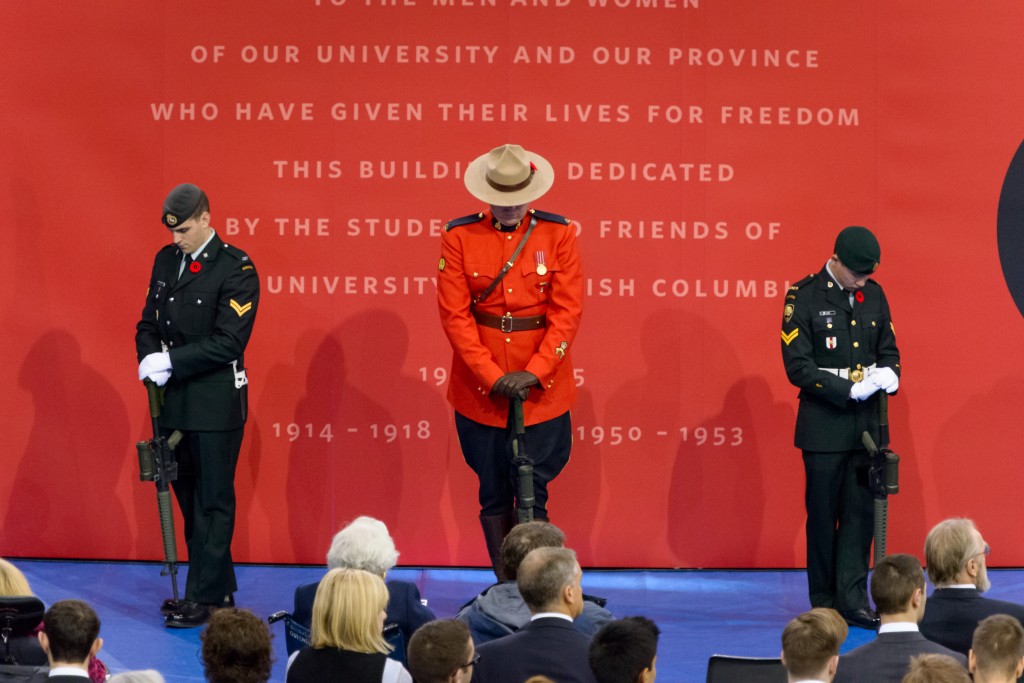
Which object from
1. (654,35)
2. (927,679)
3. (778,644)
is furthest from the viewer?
(654,35)

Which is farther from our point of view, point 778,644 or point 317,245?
point 317,245

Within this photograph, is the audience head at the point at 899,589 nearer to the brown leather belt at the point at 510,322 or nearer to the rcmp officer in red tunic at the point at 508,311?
the rcmp officer in red tunic at the point at 508,311

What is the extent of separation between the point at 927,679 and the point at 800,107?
417cm

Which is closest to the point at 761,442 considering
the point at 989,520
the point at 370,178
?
the point at 989,520

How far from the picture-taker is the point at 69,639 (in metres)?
3.63

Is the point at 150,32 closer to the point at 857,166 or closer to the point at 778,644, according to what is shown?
the point at 857,166

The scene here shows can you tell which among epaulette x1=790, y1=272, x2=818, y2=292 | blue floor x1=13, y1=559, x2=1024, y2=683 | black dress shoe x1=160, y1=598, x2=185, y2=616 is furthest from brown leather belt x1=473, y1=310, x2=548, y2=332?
black dress shoe x1=160, y1=598, x2=185, y2=616

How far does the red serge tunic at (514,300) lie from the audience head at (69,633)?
95.9 inches

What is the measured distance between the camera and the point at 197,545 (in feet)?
20.2

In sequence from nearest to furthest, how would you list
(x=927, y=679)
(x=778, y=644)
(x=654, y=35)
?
(x=927, y=679) < (x=778, y=644) < (x=654, y=35)

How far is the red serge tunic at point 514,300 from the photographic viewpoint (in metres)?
5.91

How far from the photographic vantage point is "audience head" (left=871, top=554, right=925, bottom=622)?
4.00 meters

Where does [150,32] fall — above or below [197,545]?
above

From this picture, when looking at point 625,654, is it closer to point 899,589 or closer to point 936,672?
point 936,672
